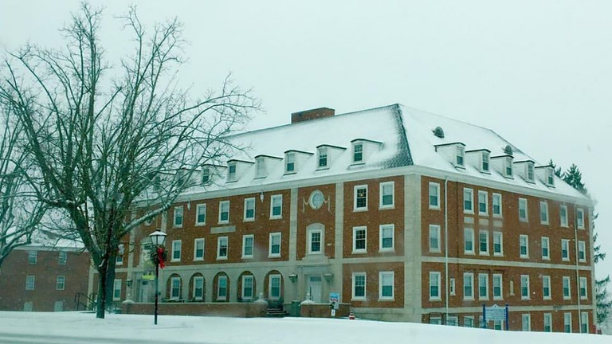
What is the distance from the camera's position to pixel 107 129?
3628 cm

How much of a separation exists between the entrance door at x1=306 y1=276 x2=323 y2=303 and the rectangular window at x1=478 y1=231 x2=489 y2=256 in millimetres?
10304

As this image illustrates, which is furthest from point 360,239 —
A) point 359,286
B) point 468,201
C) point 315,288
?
point 468,201

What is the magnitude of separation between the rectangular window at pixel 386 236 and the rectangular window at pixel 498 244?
8272 millimetres

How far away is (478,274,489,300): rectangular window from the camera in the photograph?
4775 cm

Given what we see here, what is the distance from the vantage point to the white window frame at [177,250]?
192ft

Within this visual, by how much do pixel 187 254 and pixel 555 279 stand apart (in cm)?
2658

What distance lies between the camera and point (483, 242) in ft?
161

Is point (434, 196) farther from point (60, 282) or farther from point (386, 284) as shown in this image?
point (60, 282)

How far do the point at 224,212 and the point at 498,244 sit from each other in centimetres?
1929

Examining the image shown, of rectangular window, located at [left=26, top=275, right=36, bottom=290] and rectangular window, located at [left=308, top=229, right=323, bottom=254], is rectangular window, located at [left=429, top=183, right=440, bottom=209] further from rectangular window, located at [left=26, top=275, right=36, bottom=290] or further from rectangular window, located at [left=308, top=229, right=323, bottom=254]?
rectangular window, located at [left=26, top=275, right=36, bottom=290]

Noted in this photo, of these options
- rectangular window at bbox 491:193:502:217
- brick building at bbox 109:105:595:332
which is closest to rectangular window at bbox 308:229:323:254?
brick building at bbox 109:105:595:332

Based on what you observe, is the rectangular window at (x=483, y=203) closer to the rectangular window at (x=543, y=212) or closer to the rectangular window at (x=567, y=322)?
the rectangular window at (x=543, y=212)

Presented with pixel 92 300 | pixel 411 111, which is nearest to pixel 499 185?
pixel 411 111

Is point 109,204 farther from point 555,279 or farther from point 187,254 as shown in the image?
point 555,279
